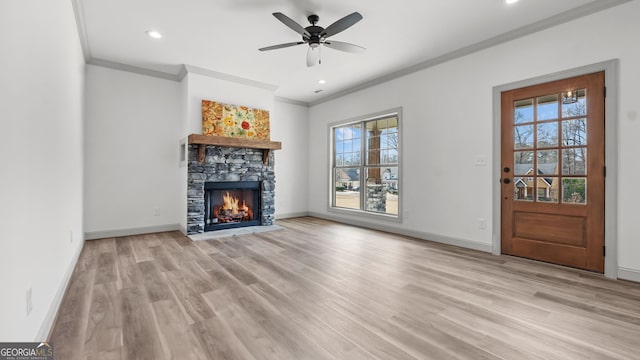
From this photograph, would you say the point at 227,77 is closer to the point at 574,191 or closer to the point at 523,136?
the point at 523,136

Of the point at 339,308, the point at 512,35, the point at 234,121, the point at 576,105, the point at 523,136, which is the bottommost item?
the point at 339,308

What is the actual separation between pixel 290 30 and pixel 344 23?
3.00 ft

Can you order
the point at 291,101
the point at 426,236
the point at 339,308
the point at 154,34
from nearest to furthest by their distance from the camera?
the point at 339,308
the point at 154,34
the point at 426,236
the point at 291,101

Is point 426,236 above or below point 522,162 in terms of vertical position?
below

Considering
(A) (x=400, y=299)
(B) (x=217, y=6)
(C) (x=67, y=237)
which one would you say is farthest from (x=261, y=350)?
(B) (x=217, y=6)

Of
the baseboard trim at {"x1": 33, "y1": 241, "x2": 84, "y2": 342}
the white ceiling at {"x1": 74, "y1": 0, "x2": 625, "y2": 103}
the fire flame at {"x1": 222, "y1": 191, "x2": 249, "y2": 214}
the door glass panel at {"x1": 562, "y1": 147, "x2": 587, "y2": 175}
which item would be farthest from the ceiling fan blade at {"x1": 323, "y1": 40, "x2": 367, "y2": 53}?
the baseboard trim at {"x1": 33, "y1": 241, "x2": 84, "y2": 342}

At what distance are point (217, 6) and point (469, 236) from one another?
13.9 ft

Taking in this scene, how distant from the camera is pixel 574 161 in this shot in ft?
9.99

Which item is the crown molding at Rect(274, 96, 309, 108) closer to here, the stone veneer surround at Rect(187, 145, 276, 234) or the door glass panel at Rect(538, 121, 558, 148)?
the stone veneer surround at Rect(187, 145, 276, 234)

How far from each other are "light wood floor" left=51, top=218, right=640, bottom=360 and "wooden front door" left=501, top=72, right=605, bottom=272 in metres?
0.25

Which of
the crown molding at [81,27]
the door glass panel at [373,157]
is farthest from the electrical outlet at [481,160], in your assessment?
the crown molding at [81,27]

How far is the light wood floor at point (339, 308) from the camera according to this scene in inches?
65.1

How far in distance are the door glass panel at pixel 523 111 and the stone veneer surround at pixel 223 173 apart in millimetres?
4024

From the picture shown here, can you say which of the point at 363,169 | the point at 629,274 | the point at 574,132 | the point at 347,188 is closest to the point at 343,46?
the point at 574,132
